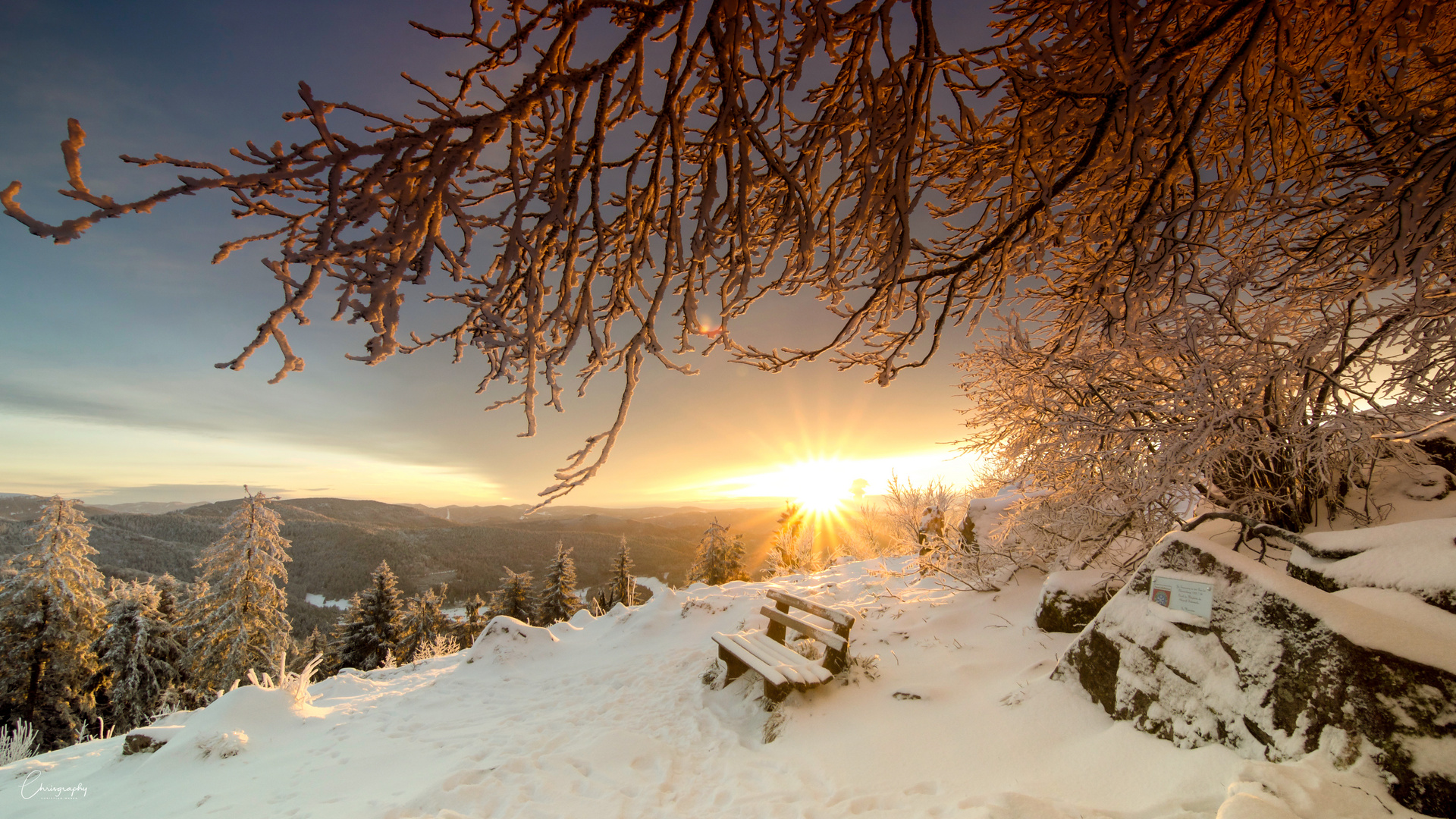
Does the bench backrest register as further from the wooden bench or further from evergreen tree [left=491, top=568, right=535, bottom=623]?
evergreen tree [left=491, top=568, right=535, bottom=623]

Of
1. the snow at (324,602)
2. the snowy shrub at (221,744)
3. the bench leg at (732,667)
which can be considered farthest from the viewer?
the snow at (324,602)

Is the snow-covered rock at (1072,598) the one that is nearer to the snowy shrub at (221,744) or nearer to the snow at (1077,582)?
the snow at (1077,582)

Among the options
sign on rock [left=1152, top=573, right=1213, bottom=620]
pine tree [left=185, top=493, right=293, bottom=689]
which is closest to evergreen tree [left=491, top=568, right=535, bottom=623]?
pine tree [left=185, top=493, right=293, bottom=689]

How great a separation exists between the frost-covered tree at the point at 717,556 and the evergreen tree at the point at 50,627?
2368cm

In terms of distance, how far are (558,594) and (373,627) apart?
28.4 feet

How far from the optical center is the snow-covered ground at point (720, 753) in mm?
2445

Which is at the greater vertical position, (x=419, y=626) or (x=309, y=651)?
(x=419, y=626)

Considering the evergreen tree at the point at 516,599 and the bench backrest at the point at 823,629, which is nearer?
the bench backrest at the point at 823,629

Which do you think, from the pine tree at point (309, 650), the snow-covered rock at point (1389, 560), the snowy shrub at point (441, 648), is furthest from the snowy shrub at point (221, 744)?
the pine tree at point (309, 650)

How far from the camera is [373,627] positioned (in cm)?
2395

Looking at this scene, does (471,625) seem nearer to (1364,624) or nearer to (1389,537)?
(1364,624)

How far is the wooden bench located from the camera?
167 inches

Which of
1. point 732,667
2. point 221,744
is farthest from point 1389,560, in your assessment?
point 221,744

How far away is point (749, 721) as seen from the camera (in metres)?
4.36
